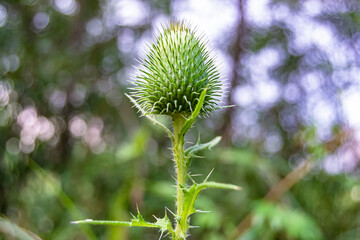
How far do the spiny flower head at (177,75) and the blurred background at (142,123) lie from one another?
4.50 feet

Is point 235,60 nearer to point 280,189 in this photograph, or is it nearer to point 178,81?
point 280,189

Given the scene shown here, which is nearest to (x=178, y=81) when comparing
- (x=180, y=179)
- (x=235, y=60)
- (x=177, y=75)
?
(x=177, y=75)

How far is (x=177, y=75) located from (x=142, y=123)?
2.80 meters

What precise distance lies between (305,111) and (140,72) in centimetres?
299

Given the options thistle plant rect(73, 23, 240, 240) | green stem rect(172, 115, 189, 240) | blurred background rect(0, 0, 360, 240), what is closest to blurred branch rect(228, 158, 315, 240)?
blurred background rect(0, 0, 360, 240)

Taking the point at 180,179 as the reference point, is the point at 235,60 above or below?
above

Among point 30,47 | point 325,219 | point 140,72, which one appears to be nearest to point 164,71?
point 140,72

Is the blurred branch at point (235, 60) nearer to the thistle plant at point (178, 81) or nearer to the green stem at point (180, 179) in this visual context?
the thistle plant at point (178, 81)

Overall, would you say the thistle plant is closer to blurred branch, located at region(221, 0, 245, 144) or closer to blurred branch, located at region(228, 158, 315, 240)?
blurred branch, located at region(228, 158, 315, 240)

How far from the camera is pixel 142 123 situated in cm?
430

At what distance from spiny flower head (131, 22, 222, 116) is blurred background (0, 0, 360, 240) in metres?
1.37

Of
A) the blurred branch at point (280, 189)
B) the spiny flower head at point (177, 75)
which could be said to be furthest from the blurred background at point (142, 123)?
the spiny flower head at point (177, 75)

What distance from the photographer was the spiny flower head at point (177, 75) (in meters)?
1.51

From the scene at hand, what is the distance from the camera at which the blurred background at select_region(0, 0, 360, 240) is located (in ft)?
11.6
